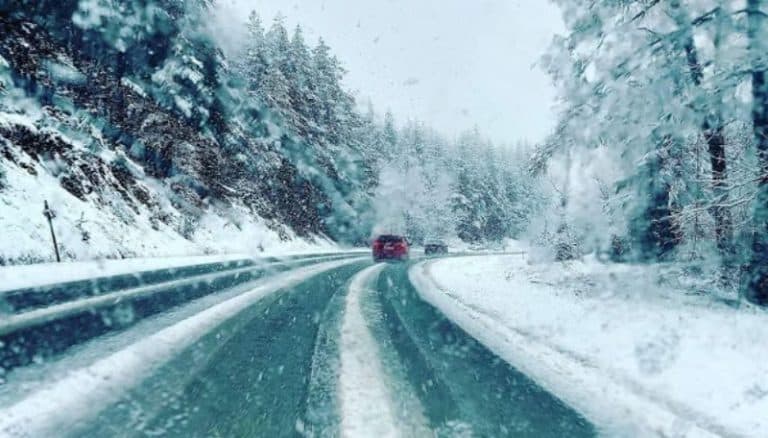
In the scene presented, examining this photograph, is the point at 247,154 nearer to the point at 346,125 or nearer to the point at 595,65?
the point at 346,125

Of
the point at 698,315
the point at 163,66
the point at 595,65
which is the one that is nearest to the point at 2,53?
the point at 163,66

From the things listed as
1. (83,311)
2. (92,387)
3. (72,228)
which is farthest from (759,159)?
(72,228)

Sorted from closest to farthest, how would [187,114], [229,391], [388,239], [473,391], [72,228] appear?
A: [229,391]
[473,391]
[72,228]
[388,239]
[187,114]

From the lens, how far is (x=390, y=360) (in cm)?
489

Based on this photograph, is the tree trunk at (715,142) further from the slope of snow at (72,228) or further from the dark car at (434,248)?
the dark car at (434,248)

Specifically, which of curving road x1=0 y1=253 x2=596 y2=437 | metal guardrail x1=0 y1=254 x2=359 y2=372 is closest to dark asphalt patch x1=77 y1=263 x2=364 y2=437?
curving road x1=0 y1=253 x2=596 y2=437

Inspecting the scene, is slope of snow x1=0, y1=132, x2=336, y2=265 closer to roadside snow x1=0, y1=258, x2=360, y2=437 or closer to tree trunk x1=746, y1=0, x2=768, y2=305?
roadside snow x1=0, y1=258, x2=360, y2=437

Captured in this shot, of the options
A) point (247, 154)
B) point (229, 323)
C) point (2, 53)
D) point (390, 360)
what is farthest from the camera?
point (247, 154)

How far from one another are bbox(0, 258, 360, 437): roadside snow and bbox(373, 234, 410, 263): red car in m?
19.3

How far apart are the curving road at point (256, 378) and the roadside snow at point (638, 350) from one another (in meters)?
0.42

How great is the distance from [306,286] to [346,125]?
3760 cm

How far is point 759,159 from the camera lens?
776 centimetres

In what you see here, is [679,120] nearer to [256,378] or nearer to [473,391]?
[473,391]

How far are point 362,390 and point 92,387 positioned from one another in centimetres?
194
